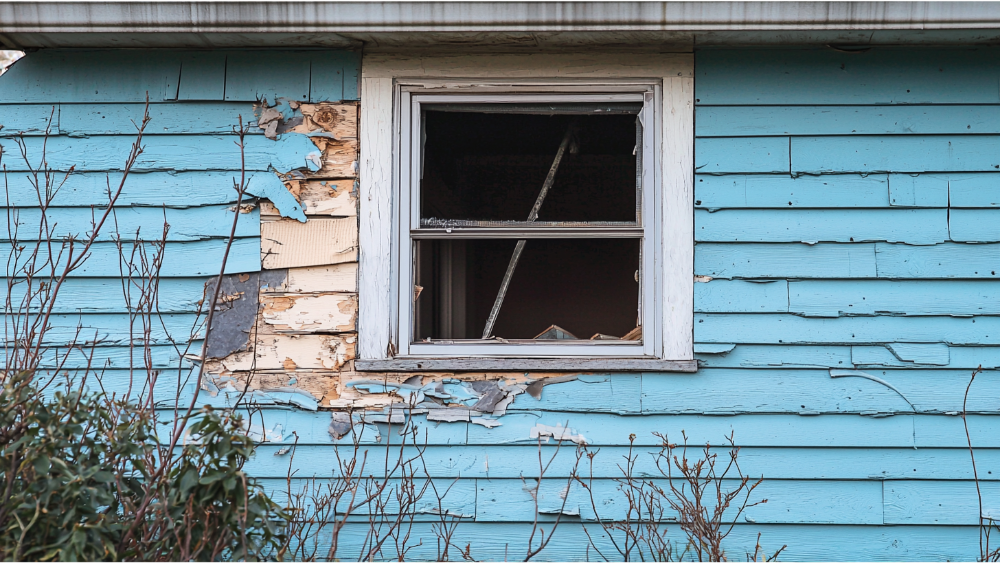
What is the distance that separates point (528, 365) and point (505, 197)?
7.86 ft

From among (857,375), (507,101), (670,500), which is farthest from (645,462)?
(507,101)

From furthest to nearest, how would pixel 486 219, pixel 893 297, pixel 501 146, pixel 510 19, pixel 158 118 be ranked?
1. pixel 501 146
2. pixel 486 219
3. pixel 158 118
4. pixel 893 297
5. pixel 510 19

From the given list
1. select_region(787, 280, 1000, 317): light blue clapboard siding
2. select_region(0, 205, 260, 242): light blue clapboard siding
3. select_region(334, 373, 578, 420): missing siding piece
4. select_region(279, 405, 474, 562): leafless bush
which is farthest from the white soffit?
select_region(279, 405, 474, 562): leafless bush

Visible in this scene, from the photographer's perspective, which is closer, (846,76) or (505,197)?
(846,76)

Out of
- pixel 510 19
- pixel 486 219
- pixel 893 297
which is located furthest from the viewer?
pixel 486 219

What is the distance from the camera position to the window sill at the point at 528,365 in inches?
103

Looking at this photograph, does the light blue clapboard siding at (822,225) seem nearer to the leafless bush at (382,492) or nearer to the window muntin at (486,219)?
the window muntin at (486,219)

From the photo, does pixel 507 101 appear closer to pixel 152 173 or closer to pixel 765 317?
pixel 765 317

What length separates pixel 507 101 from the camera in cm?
278

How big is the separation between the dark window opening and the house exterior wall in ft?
1.03

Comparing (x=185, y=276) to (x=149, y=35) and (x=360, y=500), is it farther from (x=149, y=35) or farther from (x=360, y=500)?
(x=360, y=500)

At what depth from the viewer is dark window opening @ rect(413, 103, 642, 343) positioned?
2.80 meters

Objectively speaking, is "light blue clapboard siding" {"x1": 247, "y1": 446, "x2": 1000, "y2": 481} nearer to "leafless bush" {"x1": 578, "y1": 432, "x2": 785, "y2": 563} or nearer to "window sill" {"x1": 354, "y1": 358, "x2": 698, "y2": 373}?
"leafless bush" {"x1": 578, "y1": 432, "x2": 785, "y2": 563}

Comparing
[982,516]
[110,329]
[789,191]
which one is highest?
[789,191]
